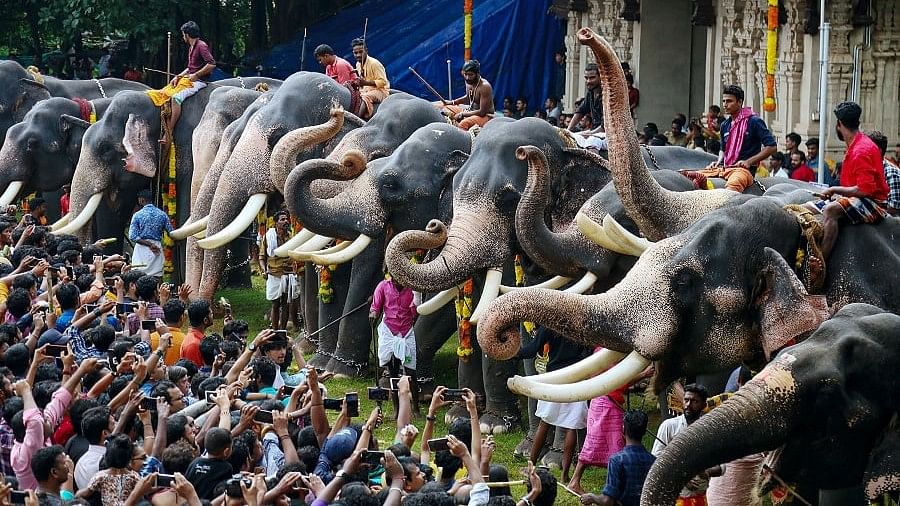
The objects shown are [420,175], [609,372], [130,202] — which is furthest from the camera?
[130,202]

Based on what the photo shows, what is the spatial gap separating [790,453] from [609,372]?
1.38 metres

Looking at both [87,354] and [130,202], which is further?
[130,202]

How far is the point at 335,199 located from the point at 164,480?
513 centimetres

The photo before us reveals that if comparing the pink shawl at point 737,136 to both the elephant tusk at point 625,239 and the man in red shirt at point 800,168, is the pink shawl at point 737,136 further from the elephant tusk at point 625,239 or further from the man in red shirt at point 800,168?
the man in red shirt at point 800,168

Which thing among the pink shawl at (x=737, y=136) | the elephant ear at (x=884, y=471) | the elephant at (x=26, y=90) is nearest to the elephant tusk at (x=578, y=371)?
the elephant ear at (x=884, y=471)

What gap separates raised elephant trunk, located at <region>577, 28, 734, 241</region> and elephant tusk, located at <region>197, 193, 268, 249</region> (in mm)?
4805

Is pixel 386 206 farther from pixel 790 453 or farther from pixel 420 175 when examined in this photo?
pixel 790 453

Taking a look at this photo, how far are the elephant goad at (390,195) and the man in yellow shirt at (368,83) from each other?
2.56 metres

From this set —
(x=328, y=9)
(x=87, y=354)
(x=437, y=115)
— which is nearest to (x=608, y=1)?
(x=328, y=9)

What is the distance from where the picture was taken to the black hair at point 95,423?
779 centimetres

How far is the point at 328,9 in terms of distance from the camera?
28016mm

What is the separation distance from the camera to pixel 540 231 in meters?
9.93

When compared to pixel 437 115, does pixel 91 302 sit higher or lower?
lower

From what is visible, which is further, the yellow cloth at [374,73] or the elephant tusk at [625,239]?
the yellow cloth at [374,73]
